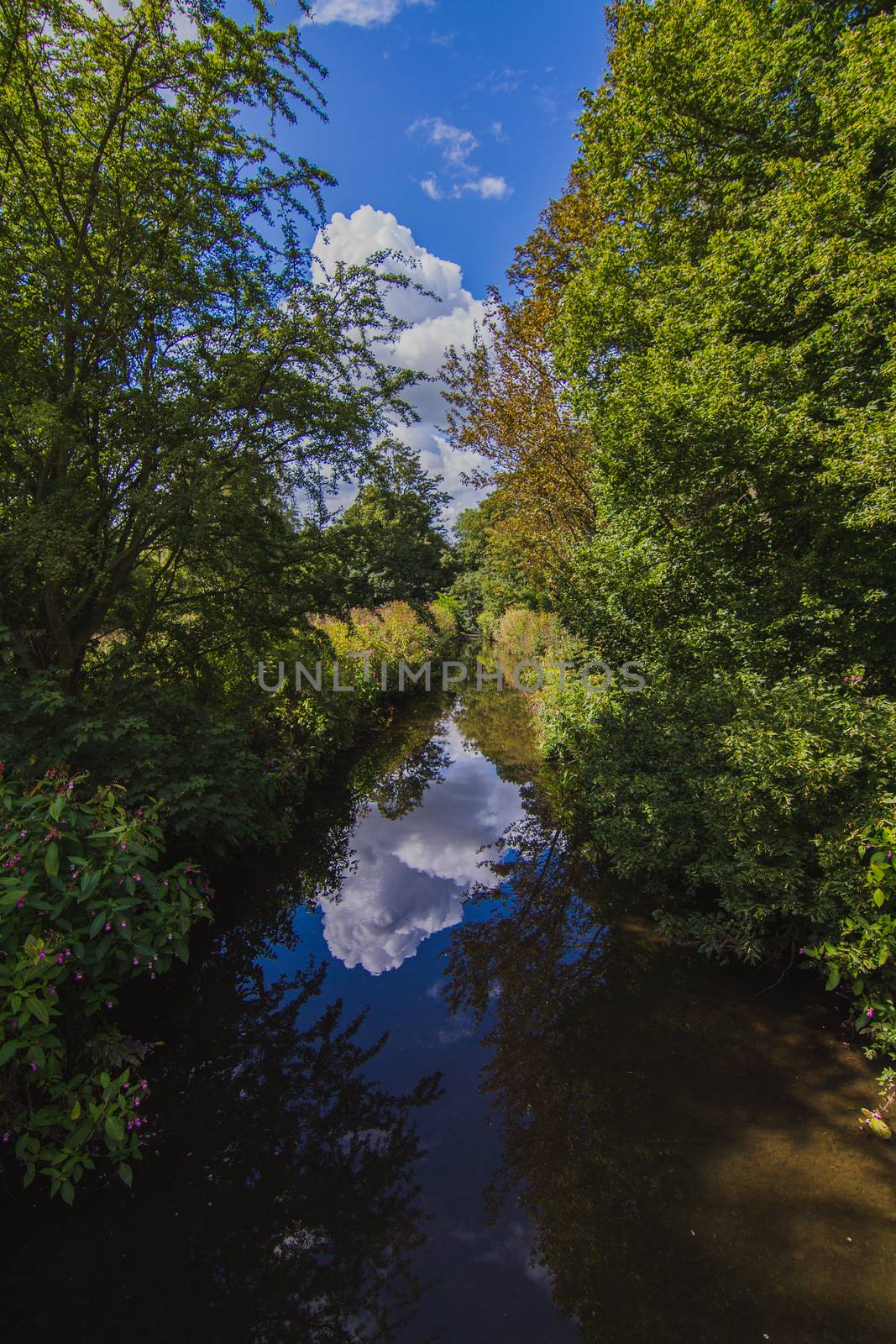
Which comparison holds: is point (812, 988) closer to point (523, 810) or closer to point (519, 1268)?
point (519, 1268)

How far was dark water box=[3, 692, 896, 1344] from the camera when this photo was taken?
7.84ft

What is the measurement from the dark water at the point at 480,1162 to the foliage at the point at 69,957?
1.51 ft

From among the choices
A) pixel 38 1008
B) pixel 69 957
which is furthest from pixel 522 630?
pixel 38 1008

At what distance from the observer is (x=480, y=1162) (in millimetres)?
3129

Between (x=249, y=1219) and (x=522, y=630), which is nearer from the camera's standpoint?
(x=249, y=1219)

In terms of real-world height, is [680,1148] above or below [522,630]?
below

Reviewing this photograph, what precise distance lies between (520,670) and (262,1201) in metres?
15.7

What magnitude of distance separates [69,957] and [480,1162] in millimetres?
2560

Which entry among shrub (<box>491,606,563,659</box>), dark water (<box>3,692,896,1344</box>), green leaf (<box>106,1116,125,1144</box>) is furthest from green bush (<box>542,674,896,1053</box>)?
shrub (<box>491,606,563,659</box>)

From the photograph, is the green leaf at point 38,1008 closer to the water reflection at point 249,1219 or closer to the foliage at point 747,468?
the water reflection at point 249,1219

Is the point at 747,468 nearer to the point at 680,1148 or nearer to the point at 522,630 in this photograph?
the point at 680,1148

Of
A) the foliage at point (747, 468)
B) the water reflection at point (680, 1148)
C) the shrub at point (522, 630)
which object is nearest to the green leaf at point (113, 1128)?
the water reflection at point (680, 1148)

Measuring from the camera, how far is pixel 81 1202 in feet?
9.09

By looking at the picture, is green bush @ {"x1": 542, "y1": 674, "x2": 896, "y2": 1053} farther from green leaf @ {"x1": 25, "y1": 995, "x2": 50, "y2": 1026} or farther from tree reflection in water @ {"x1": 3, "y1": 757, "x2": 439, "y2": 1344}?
green leaf @ {"x1": 25, "y1": 995, "x2": 50, "y2": 1026}
